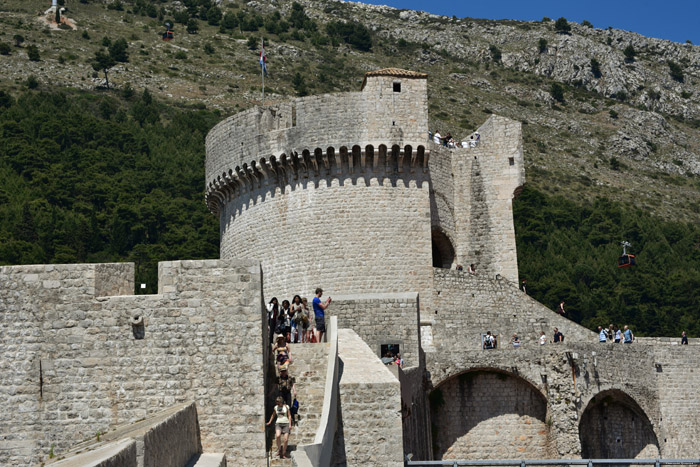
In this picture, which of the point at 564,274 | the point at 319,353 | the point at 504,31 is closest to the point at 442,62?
the point at 504,31

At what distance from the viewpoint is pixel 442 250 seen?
100.0 feet

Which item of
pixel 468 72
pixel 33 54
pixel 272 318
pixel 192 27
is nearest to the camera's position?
pixel 272 318

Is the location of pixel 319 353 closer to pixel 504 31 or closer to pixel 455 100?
pixel 455 100

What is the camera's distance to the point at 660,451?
87.6ft

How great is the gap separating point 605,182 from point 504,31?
35581mm

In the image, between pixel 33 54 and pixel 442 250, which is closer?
pixel 442 250

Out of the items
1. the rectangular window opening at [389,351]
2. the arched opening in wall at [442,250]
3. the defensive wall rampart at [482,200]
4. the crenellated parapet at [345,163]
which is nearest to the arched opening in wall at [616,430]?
the defensive wall rampart at [482,200]

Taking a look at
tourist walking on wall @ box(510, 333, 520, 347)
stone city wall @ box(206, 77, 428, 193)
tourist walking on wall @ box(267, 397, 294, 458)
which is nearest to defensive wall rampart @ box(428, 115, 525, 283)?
stone city wall @ box(206, 77, 428, 193)

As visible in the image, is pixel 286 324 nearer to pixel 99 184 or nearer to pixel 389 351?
pixel 389 351

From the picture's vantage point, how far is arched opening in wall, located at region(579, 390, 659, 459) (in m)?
25.7

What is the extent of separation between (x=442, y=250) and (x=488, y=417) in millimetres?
7148

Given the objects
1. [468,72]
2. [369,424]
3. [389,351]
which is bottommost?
[369,424]

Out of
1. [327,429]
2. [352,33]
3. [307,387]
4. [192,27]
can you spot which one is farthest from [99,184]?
[327,429]

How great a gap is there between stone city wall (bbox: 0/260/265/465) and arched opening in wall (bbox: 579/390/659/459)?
44.8 feet
